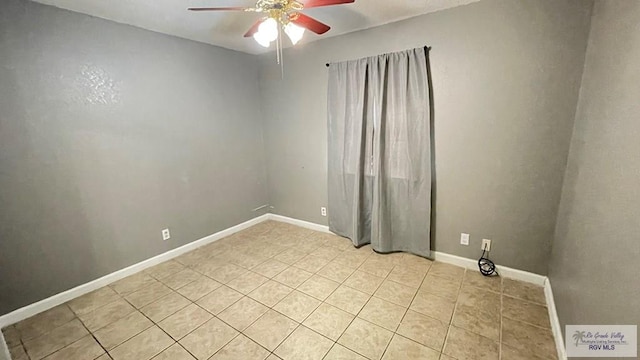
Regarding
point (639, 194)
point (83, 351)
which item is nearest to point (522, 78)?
point (639, 194)

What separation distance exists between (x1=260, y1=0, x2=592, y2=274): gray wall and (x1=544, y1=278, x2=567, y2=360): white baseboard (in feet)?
0.64

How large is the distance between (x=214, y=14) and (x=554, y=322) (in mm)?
3497

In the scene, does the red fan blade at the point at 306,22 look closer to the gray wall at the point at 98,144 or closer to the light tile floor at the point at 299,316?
the gray wall at the point at 98,144

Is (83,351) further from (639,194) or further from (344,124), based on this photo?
(639,194)

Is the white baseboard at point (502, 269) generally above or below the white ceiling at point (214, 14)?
below

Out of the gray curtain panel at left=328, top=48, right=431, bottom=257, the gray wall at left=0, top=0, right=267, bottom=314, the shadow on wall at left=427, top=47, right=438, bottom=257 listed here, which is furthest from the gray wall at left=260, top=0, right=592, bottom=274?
the gray wall at left=0, top=0, right=267, bottom=314

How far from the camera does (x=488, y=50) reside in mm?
2076

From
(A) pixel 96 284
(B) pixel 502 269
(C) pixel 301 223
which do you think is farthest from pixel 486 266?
(A) pixel 96 284

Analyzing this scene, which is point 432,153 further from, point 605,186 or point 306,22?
point 306,22

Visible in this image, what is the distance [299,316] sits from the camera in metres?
1.90

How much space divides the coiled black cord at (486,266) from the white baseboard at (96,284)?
9.68 ft

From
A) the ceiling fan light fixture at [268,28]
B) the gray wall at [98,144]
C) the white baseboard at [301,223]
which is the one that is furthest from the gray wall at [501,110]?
the gray wall at [98,144]

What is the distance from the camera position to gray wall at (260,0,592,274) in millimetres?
1867

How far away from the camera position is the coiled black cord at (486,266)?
2.31 metres
